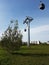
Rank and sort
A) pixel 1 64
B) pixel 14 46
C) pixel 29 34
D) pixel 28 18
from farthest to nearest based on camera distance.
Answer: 1. pixel 29 34
2. pixel 28 18
3. pixel 14 46
4. pixel 1 64

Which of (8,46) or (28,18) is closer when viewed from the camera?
(8,46)

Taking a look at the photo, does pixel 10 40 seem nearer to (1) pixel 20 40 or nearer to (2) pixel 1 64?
(1) pixel 20 40

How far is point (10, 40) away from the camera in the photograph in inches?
1486

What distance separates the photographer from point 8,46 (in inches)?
1468

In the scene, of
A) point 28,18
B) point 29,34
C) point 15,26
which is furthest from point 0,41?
point 29,34

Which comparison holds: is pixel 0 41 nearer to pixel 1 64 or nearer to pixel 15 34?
pixel 15 34

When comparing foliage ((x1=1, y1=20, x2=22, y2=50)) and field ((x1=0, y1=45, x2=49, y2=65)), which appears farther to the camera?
foliage ((x1=1, y1=20, x2=22, y2=50))

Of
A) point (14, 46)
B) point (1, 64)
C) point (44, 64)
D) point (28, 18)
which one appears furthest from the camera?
point (28, 18)

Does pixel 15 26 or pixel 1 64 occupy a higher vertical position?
pixel 15 26

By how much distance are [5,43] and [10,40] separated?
0.96 m

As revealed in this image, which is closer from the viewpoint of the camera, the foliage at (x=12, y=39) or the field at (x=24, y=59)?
the field at (x=24, y=59)

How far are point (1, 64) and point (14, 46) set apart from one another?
20625mm

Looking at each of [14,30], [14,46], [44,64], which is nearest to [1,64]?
[44,64]

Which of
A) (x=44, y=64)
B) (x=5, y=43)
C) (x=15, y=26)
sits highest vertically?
(x=15, y=26)
